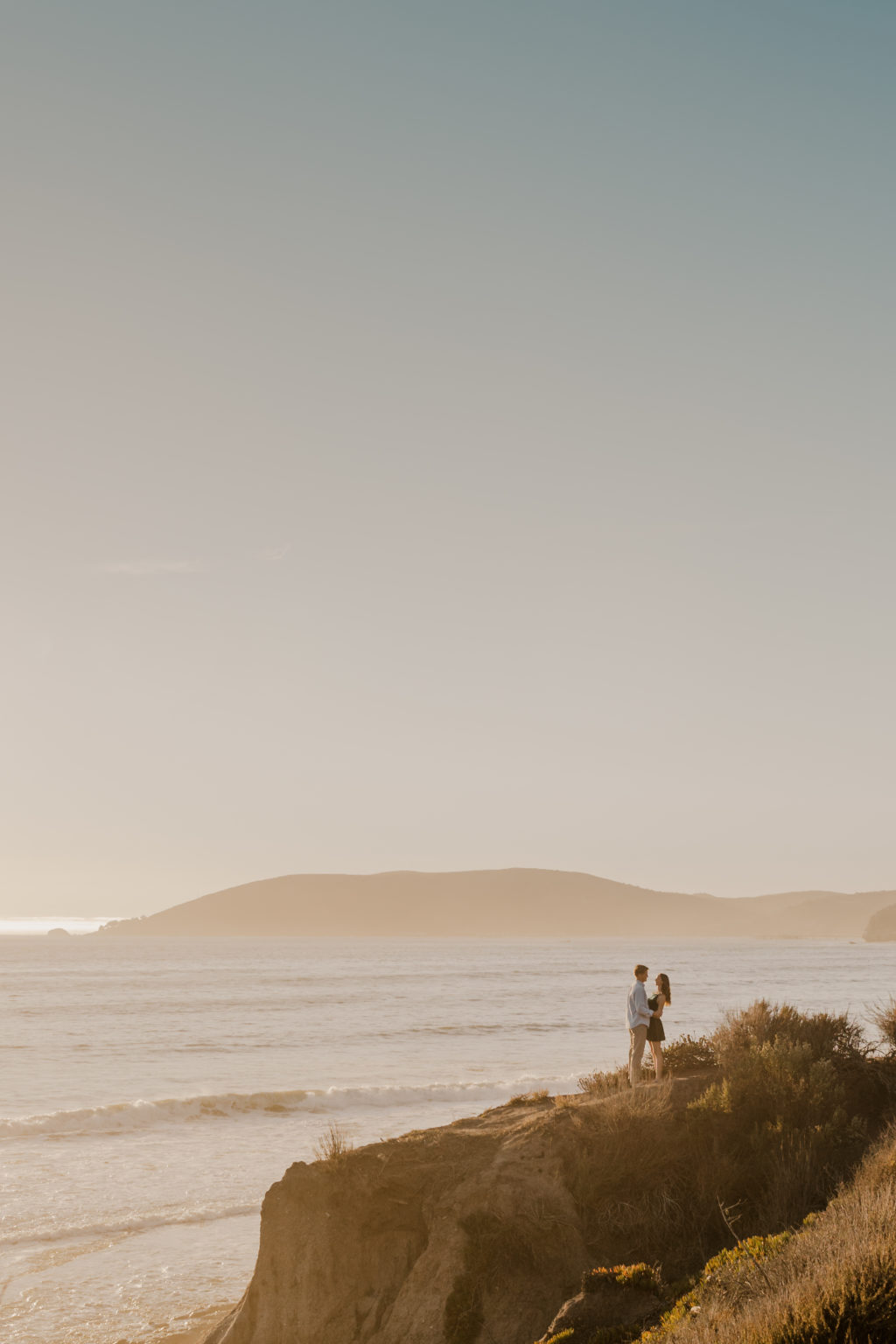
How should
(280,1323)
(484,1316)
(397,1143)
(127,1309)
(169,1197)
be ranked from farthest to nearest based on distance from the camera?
(169,1197)
(127,1309)
(397,1143)
(280,1323)
(484,1316)

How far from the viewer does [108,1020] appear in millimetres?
49469

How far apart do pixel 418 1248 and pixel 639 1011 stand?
4.90m

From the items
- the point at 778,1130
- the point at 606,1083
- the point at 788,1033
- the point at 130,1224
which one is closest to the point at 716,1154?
the point at 778,1130

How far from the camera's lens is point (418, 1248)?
991cm

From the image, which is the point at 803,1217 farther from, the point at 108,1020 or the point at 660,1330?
the point at 108,1020

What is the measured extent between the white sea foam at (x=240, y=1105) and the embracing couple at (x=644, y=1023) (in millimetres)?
11552

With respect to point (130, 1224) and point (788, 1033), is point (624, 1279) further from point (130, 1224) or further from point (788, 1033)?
point (130, 1224)

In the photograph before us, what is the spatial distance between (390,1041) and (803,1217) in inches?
1205

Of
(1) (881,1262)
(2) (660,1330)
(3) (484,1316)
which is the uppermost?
(1) (881,1262)

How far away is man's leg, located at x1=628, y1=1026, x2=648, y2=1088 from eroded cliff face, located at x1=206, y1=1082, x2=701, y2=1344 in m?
2.49

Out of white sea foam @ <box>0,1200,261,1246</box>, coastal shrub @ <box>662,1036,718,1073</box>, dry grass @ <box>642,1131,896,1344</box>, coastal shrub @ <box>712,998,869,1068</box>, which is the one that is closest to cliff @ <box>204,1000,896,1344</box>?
coastal shrub @ <box>712,998,869,1068</box>

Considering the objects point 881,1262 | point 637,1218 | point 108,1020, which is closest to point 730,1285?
point 881,1262

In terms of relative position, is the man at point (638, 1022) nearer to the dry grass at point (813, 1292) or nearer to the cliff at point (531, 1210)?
the cliff at point (531, 1210)

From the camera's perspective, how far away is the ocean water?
1318 cm
